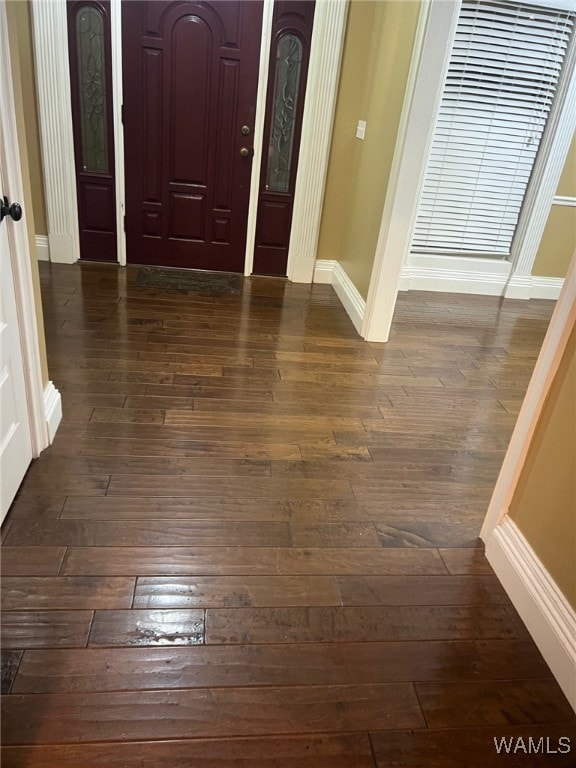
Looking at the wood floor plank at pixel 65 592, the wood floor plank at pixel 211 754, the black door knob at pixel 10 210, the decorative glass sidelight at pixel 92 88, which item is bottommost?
the wood floor plank at pixel 211 754

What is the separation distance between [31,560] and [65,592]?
0.16 m

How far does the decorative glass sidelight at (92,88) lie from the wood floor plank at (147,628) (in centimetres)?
339

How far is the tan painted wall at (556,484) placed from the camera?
144cm

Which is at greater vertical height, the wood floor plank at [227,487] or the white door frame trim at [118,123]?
the white door frame trim at [118,123]

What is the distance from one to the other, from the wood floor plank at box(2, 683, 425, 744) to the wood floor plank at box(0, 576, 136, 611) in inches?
10.0

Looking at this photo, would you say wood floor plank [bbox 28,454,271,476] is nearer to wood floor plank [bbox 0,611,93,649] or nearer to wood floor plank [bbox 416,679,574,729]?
wood floor plank [bbox 0,611,93,649]

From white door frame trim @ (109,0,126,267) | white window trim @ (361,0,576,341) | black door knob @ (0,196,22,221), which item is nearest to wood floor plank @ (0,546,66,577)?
black door knob @ (0,196,22,221)

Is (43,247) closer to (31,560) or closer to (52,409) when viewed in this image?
(52,409)

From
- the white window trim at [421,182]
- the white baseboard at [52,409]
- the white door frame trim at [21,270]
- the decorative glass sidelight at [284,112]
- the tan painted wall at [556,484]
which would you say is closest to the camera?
the tan painted wall at [556,484]

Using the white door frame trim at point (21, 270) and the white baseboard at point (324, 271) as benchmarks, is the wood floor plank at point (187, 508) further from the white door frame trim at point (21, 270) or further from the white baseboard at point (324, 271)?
the white baseboard at point (324, 271)

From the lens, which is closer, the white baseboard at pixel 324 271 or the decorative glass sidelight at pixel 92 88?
the decorative glass sidelight at pixel 92 88

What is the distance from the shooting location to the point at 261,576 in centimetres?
165

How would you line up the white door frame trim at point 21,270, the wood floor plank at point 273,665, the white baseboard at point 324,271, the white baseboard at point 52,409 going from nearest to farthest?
the wood floor plank at point 273,665 → the white door frame trim at point 21,270 → the white baseboard at point 52,409 → the white baseboard at point 324,271

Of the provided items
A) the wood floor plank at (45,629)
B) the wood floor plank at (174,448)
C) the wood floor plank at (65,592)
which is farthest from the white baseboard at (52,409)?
the wood floor plank at (45,629)
